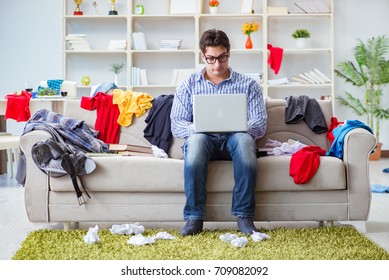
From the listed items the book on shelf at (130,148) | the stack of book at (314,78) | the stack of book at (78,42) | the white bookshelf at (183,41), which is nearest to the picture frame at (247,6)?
the white bookshelf at (183,41)

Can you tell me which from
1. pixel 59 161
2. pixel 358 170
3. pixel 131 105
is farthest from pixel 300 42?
pixel 59 161

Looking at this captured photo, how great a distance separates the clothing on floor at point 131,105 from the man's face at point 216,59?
63cm

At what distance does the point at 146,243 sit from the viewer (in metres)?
3.24

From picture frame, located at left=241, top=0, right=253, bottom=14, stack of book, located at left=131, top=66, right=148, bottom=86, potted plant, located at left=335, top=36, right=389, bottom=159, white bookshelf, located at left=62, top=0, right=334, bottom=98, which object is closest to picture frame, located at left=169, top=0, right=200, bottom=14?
white bookshelf, located at left=62, top=0, right=334, bottom=98

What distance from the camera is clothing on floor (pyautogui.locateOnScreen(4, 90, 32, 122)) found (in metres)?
5.77

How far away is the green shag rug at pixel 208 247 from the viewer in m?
2.96

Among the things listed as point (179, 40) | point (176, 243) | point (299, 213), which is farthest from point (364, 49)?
point (176, 243)

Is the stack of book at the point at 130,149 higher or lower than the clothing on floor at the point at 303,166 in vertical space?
higher

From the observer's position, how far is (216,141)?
3611 mm

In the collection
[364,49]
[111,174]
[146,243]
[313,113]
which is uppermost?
[364,49]

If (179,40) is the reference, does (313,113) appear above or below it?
below

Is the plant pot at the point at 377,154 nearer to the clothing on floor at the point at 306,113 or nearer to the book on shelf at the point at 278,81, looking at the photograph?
the book on shelf at the point at 278,81

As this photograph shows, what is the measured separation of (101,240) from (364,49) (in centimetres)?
517
